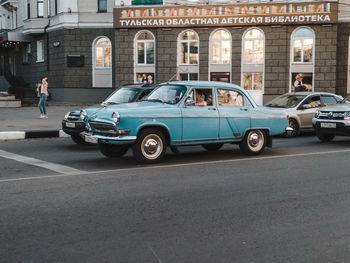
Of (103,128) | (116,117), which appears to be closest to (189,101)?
(116,117)

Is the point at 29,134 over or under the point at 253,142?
under

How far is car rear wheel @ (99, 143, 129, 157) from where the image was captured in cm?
1044

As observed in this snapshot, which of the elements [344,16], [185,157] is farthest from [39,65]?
[185,157]

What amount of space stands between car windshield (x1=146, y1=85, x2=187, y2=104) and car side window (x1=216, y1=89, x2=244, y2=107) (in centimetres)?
89

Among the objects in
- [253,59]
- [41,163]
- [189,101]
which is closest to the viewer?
[41,163]

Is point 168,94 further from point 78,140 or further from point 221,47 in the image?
point 221,47

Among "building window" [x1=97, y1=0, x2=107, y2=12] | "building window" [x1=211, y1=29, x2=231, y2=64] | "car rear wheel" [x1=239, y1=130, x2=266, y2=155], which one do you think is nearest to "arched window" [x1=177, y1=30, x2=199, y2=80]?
"building window" [x1=211, y1=29, x2=231, y2=64]

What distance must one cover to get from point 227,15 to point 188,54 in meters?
3.39

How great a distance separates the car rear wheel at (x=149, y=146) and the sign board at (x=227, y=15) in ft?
72.2

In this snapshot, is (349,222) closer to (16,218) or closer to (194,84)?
(16,218)

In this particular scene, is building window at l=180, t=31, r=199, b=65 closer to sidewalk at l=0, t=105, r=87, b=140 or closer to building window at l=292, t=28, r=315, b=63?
building window at l=292, t=28, r=315, b=63

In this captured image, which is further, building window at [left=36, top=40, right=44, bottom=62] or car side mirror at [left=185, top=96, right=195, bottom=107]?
building window at [left=36, top=40, right=44, bottom=62]

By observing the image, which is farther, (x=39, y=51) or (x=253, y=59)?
(x=39, y=51)

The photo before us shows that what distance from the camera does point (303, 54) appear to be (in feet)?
99.8
